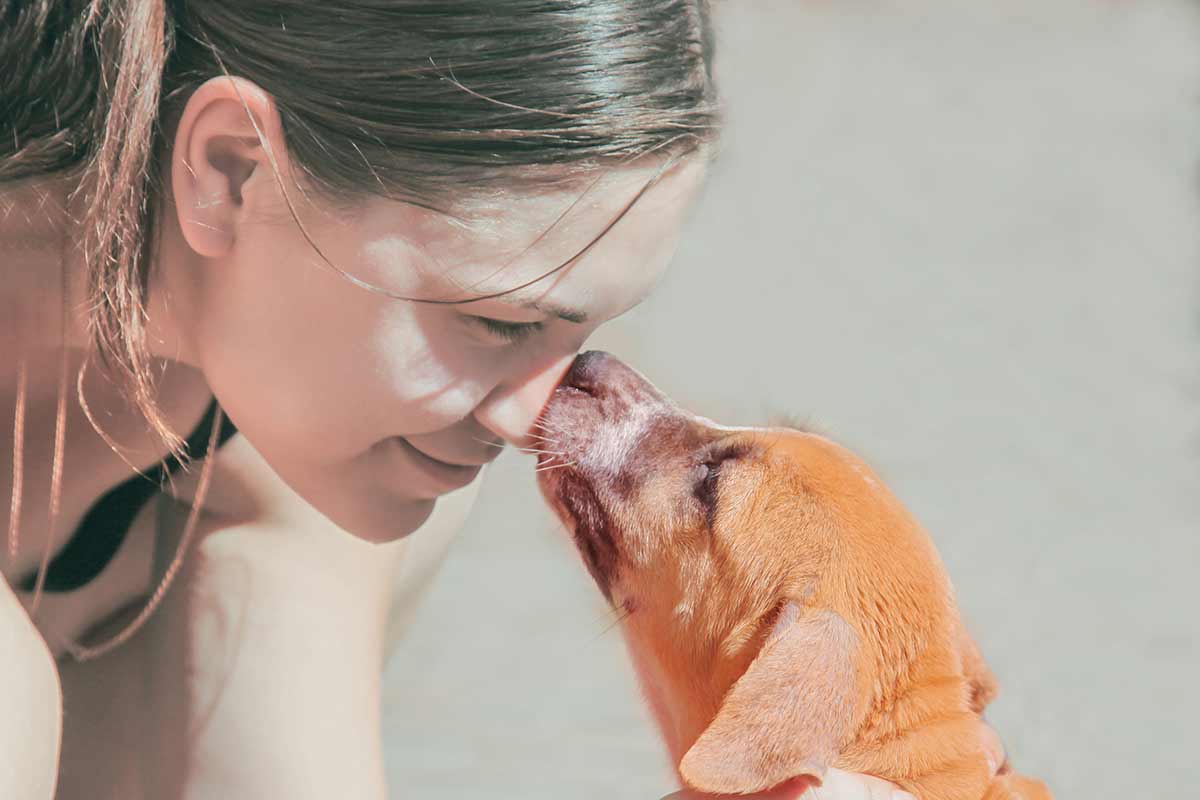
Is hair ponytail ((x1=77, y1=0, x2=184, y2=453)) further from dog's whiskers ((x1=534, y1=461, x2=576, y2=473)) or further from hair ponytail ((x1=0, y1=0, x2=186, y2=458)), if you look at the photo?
dog's whiskers ((x1=534, y1=461, x2=576, y2=473))

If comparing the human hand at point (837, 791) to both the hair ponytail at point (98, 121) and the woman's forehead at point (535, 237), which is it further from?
the hair ponytail at point (98, 121)

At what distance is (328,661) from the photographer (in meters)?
2.37

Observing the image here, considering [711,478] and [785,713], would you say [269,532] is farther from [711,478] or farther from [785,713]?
[785,713]

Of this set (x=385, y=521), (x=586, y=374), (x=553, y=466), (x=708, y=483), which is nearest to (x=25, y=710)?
(x=385, y=521)

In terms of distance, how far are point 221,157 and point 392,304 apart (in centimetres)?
28

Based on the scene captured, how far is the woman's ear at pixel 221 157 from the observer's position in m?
1.79

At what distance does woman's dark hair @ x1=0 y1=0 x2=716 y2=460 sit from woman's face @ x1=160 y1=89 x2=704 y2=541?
0.05 meters

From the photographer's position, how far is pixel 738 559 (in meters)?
2.13

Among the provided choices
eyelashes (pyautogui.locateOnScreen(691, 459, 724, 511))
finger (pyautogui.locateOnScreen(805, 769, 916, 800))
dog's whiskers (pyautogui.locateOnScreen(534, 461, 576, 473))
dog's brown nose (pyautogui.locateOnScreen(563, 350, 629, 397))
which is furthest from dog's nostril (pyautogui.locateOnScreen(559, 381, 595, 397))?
finger (pyautogui.locateOnScreen(805, 769, 916, 800))

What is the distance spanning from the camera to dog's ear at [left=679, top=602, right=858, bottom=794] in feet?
5.95

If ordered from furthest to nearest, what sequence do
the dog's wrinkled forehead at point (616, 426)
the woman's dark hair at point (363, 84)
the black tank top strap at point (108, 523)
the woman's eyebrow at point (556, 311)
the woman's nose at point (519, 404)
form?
1. the black tank top strap at point (108, 523)
2. the dog's wrinkled forehead at point (616, 426)
3. the woman's nose at point (519, 404)
4. the woman's eyebrow at point (556, 311)
5. the woman's dark hair at point (363, 84)

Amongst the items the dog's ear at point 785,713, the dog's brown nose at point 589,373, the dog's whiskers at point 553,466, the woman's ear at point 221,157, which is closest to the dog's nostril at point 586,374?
the dog's brown nose at point 589,373

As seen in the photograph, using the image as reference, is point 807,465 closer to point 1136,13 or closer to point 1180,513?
point 1180,513

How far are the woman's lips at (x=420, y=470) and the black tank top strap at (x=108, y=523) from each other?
17.9 inches
